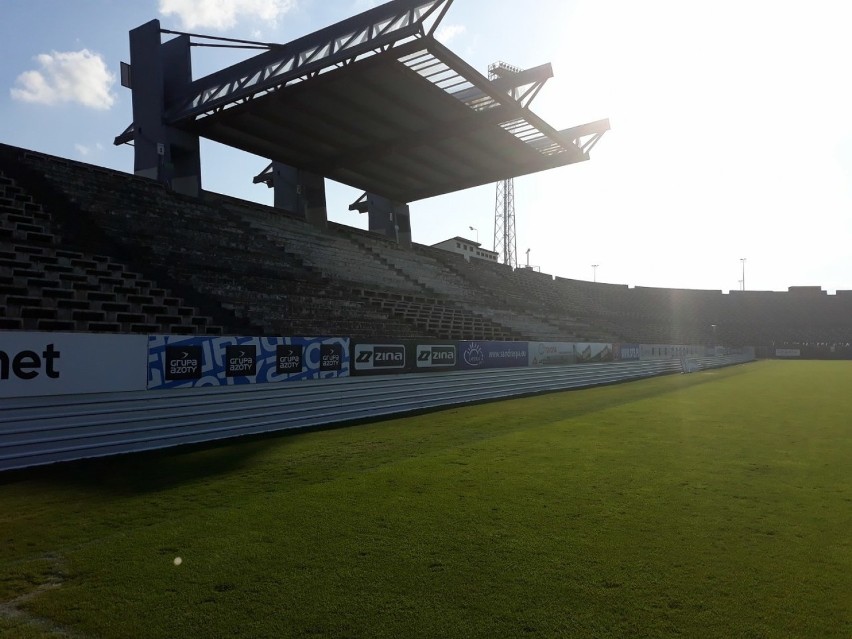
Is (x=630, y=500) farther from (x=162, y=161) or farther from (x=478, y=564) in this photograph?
(x=162, y=161)

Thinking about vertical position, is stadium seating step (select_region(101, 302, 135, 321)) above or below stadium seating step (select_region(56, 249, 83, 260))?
below

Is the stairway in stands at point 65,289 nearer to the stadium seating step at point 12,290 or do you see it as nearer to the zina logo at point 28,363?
the stadium seating step at point 12,290

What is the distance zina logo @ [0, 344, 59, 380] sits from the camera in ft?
25.7

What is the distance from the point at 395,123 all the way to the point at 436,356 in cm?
1145

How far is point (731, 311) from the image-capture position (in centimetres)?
6400

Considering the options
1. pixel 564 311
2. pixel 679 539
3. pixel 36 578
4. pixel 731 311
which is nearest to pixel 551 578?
pixel 679 539

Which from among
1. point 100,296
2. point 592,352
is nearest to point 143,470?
point 100,296

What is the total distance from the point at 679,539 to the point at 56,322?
35.3 ft

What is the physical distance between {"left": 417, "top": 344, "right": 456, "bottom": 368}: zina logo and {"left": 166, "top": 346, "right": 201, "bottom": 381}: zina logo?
264 inches

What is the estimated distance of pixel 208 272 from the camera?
54.1 ft

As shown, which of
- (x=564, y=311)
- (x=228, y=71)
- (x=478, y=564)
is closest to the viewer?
(x=478, y=564)

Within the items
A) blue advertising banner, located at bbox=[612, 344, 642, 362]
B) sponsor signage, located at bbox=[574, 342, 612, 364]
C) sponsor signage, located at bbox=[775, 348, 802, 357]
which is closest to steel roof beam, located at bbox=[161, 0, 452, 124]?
sponsor signage, located at bbox=[574, 342, 612, 364]

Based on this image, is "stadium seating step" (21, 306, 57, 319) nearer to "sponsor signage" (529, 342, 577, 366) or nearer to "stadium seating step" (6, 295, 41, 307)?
"stadium seating step" (6, 295, 41, 307)

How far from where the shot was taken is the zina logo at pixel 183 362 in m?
9.84
